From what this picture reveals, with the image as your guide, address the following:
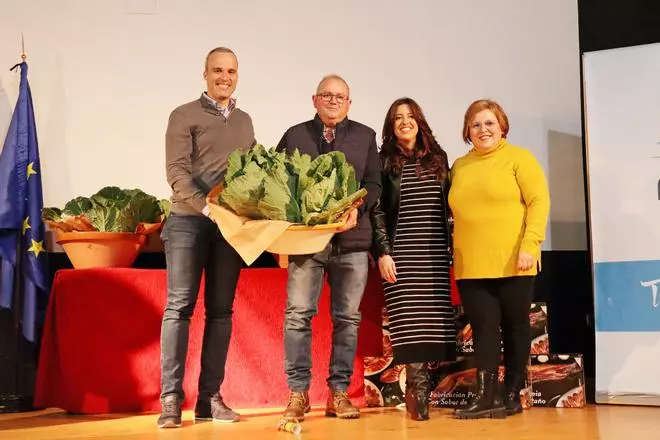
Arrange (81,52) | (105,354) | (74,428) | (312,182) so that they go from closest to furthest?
(312,182) → (74,428) → (105,354) → (81,52)

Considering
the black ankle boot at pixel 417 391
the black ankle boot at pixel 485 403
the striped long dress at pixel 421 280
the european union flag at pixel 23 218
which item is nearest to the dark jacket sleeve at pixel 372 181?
the striped long dress at pixel 421 280

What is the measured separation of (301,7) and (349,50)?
36 cm

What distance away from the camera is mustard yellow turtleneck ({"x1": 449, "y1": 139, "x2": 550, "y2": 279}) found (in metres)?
3.30

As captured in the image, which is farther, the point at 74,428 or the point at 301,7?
the point at 301,7

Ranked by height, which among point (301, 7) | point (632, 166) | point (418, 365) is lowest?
point (418, 365)

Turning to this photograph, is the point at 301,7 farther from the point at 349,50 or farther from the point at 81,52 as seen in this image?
the point at 81,52

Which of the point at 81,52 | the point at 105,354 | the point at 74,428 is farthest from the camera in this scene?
the point at 81,52

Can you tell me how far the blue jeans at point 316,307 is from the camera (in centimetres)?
320

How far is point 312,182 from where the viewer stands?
9.73 ft

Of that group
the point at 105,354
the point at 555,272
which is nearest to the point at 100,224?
the point at 105,354

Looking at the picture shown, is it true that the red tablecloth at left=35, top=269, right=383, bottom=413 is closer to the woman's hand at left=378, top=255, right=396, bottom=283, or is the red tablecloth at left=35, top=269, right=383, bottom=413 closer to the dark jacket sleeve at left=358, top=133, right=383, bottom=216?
the woman's hand at left=378, top=255, right=396, bottom=283

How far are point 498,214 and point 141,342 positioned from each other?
1694 mm

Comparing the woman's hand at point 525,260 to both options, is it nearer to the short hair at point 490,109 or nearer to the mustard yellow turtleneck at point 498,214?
the mustard yellow turtleneck at point 498,214

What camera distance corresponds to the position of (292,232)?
2.93m
